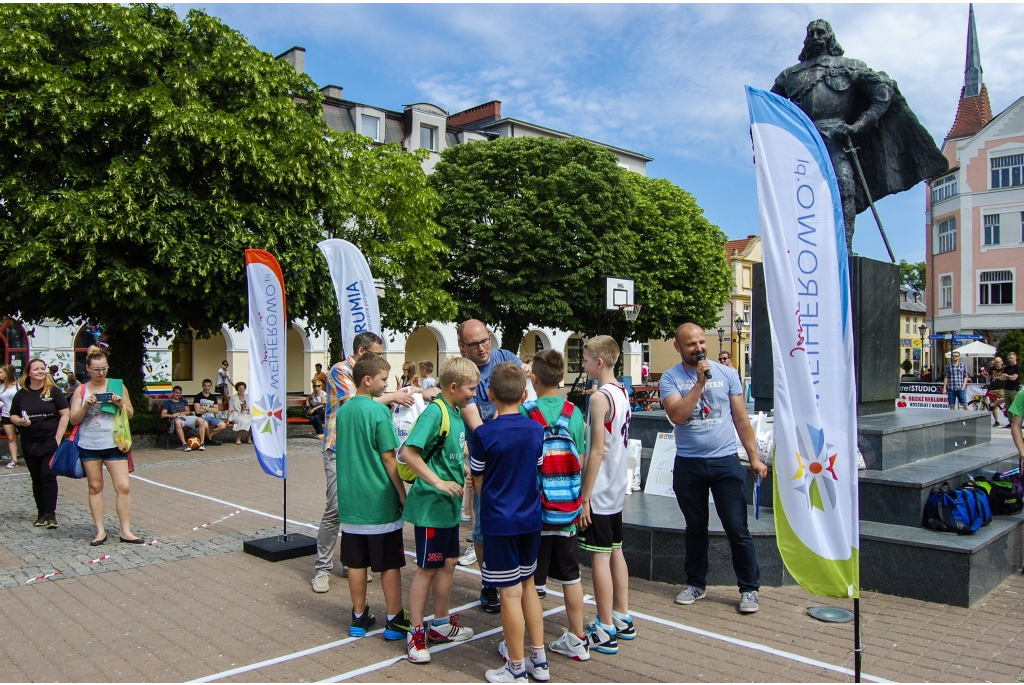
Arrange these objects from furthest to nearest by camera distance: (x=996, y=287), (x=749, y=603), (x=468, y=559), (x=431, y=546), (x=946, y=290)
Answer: (x=946, y=290) → (x=996, y=287) → (x=468, y=559) → (x=749, y=603) → (x=431, y=546)

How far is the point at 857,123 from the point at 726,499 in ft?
17.6

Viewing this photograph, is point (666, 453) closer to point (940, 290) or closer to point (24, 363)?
point (24, 363)

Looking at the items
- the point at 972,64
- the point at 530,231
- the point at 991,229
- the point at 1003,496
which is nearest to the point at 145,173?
the point at 1003,496

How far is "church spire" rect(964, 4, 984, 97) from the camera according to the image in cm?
5272

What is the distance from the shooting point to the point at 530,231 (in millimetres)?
28906

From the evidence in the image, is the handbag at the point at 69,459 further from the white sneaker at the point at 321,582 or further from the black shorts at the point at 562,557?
the black shorts at the point at 562,557

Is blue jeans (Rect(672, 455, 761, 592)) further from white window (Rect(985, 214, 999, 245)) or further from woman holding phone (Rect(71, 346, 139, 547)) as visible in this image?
white window (Rect(985, 214, 999, 245))

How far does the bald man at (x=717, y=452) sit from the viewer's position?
17.1 feet

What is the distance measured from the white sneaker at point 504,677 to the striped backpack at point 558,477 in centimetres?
79

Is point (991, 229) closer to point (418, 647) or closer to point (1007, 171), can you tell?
point (1007, 171)

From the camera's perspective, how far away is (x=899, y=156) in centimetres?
910

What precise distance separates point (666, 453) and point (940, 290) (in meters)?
44.4

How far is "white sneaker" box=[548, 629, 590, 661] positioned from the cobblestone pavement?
0.05 metres

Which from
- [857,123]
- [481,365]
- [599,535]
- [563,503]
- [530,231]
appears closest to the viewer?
[563,503]
